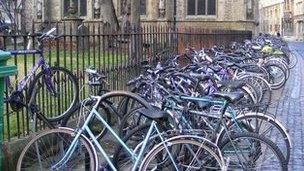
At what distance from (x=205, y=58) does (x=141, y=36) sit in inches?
48.5

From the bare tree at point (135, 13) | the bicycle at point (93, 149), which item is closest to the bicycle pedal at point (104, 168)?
the bicycle at point (93, 149)

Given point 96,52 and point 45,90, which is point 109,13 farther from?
point 45,90

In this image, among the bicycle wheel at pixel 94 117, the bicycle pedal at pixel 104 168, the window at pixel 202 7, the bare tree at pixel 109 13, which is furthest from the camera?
the window at pixel 202 7

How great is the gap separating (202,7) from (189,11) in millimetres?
907

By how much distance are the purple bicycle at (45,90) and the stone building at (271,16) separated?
327 feet

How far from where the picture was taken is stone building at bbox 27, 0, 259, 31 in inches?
1544

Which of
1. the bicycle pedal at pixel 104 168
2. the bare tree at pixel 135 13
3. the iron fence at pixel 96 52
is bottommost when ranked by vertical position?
the bicycle pedal at pixel 104 168

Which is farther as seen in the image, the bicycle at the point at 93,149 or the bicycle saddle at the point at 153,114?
the bicycle saddle at the point at 153,114

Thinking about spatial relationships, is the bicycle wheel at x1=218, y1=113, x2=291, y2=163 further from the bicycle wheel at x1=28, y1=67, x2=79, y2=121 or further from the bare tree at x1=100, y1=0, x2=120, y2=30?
the bare tree at x1=100, y1=0, x2=120, y2=30

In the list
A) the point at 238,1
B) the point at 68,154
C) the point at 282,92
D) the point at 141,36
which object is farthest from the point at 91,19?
the point at 68,154

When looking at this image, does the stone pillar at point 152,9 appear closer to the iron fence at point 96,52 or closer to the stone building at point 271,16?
the iron fence at point 96,52

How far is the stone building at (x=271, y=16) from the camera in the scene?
109137mm

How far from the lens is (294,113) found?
11.3 meters

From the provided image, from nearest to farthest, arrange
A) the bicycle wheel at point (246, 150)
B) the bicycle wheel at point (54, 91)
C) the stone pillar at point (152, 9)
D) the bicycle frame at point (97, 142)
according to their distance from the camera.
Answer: the bicycle frame at point (97, 142)
the bicycle wheel at point (246, 150)
the bicycle wheel at point (54, 91)
the stone pillar at point (152, 9)
